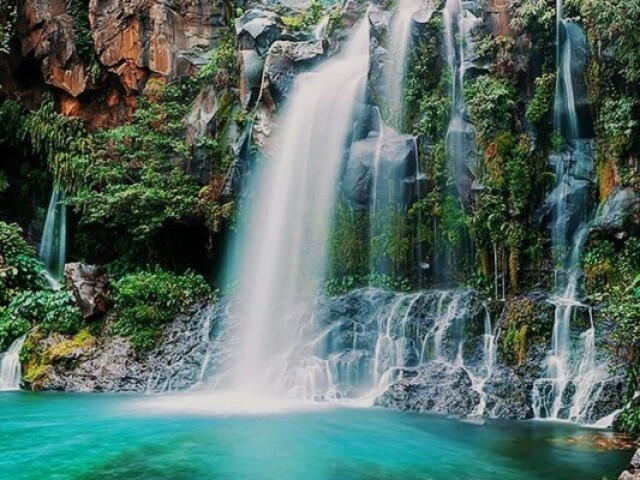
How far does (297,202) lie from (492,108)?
546cm

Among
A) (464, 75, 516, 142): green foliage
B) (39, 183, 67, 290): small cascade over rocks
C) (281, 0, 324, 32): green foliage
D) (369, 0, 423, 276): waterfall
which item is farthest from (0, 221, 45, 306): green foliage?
(464, 75, 516, 142): green foliage

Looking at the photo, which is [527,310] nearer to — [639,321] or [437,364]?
[437,364]

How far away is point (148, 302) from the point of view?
1545cm

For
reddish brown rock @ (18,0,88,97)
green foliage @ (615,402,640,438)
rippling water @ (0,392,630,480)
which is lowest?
rippling water @ (0,392,630,480)

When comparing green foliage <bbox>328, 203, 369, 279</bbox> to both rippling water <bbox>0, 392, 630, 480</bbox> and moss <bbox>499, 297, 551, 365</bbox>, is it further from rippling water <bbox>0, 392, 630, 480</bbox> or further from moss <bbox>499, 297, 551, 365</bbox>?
rippling water <bbox>0, 392, 630, 480</bbox>

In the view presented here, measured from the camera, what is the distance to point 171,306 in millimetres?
15617

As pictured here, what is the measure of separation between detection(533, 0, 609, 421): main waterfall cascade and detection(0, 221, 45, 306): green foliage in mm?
13415

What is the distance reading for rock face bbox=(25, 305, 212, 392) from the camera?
1354 cm

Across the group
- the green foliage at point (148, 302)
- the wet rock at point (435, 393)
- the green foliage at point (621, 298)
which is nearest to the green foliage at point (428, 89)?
the green foliage at point (621, 298)

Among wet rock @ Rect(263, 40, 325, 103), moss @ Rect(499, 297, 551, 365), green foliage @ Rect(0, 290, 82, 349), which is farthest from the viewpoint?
wet rock @ Rect(263, 40, 325, 103)

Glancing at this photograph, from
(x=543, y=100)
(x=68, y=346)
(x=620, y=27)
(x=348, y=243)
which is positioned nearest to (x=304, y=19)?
(x=348, y=243)

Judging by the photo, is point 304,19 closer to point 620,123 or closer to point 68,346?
point 620,123

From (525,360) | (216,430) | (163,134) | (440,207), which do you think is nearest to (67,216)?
(163,134)

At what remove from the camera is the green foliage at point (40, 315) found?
15.0 m
